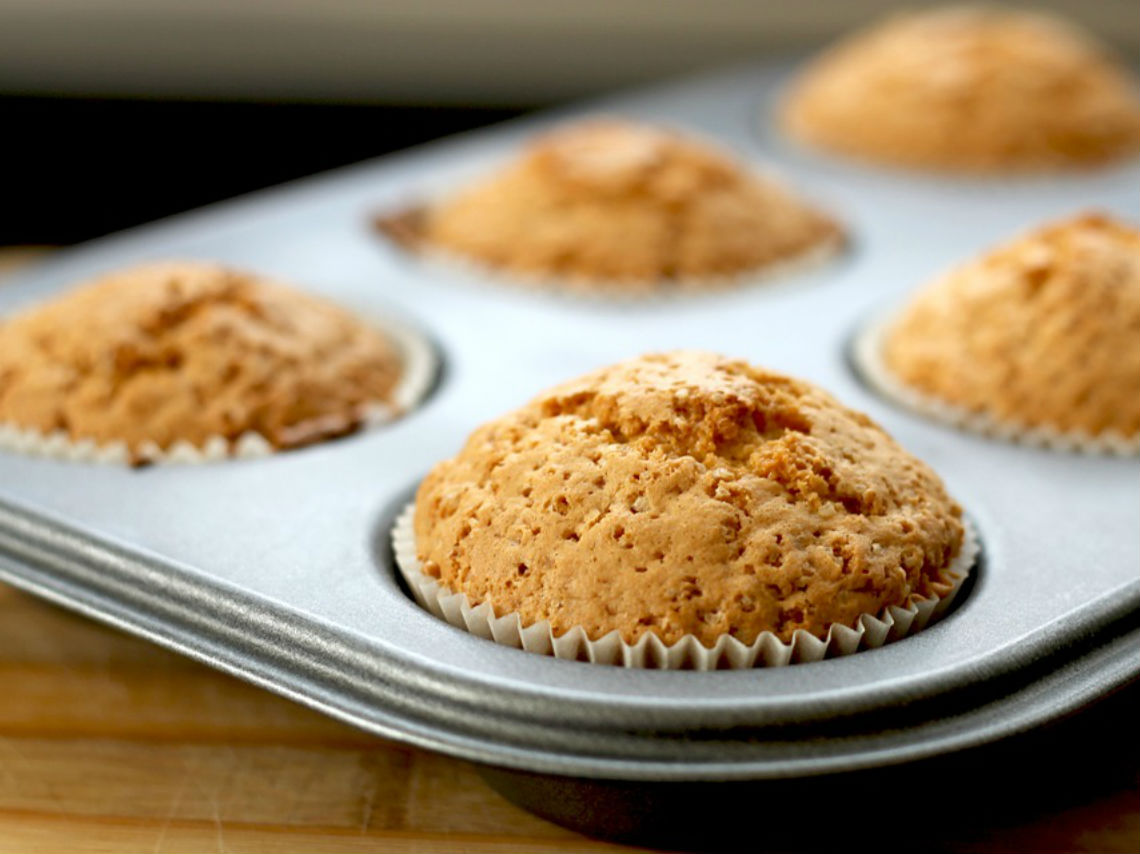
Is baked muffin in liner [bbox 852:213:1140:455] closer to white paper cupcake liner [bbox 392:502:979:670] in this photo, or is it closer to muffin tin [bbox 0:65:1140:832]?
muffin tin [bbox 0:65:1140:832]

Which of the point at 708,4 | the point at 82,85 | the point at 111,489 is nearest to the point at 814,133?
the point at 708,4

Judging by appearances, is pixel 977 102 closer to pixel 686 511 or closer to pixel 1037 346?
pixel 1037 346

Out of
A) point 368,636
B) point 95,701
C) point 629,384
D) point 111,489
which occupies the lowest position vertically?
point 95,701

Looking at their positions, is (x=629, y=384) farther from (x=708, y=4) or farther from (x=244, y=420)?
(x=708, y=4)

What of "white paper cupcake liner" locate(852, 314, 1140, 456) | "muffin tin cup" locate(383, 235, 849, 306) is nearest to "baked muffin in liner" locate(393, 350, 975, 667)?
"white paper cupcake liner" locate(852, 314, 1140, 456)

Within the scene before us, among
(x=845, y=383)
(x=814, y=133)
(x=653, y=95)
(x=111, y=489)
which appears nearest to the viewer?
(x=111, y=489)

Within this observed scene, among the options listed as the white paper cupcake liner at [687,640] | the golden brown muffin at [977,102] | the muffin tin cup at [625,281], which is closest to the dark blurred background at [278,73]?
the golden brown muffin at [977,102]
